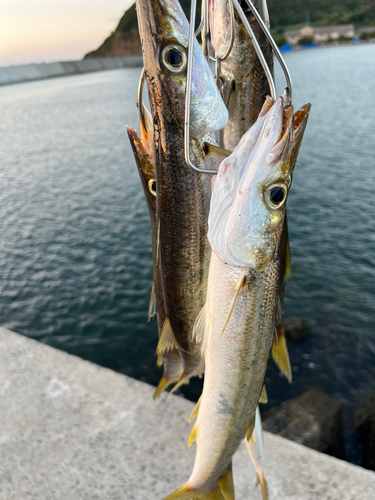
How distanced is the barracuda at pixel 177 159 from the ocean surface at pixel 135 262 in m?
5.05

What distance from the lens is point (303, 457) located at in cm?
304

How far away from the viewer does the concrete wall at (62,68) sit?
110 m

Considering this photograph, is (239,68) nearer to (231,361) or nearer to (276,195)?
(276,195)

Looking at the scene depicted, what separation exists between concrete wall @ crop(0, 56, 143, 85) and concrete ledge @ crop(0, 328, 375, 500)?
12370cm

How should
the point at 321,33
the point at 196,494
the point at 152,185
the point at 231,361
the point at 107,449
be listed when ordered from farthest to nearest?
1. the point at 321,33
2. the point at 107,449
3. the point at 196,494
4. the point at 152,185
5. the point at 231,361

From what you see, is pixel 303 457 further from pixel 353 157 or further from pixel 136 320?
pixel 353 157

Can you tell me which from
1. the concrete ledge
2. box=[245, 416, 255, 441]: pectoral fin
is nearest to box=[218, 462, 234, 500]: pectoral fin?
box=[245, 416, 255, 441]: pectoral fin

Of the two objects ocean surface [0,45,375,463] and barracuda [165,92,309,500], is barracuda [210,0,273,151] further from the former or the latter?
ocean surface [0,45,375,463]

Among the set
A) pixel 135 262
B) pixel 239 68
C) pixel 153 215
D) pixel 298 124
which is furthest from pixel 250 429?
pixel 135 262

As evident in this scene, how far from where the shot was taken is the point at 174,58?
168cm

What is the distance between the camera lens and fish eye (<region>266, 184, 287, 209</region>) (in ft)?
5.38

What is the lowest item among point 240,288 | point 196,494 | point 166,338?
point 196,494

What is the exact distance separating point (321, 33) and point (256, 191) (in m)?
166

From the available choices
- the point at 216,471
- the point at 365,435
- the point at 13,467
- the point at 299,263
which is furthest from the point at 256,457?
the point at 299,263
